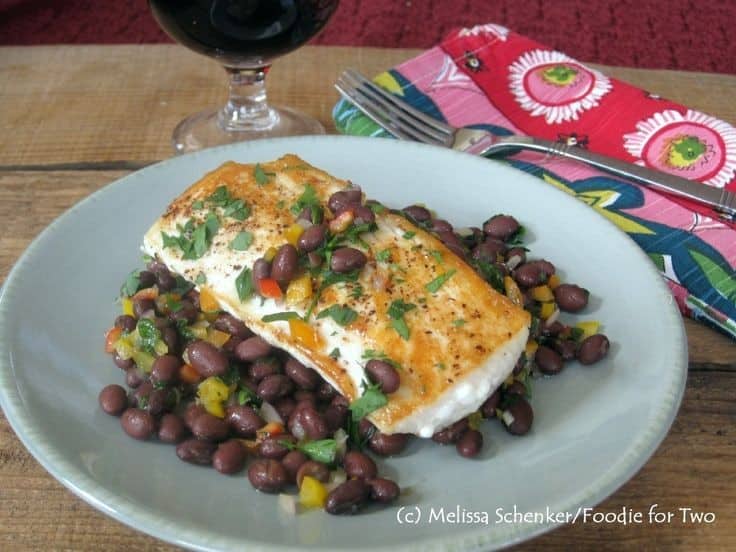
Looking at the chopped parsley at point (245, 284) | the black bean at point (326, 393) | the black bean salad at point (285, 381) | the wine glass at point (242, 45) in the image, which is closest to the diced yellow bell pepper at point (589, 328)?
the black bean salad at point (285, 381)

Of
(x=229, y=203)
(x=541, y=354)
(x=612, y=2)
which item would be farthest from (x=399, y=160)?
(x=612, y=2)

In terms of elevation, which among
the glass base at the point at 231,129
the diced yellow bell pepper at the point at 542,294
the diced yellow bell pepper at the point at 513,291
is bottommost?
the glass base at the point at 231,129

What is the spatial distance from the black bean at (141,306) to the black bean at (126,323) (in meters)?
0.02

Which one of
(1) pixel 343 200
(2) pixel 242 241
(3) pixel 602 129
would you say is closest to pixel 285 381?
(2) pixel 242 241

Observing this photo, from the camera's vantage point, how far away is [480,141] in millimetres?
3576

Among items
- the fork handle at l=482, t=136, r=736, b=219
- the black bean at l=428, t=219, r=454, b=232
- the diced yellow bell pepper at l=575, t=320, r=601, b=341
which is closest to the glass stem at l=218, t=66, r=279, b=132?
the fork handle at l=482, t=136, r=736, b=219

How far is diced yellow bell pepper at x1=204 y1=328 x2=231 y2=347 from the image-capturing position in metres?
2.46

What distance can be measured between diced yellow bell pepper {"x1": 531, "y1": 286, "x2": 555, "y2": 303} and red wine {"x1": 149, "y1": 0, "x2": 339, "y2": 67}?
1587mm

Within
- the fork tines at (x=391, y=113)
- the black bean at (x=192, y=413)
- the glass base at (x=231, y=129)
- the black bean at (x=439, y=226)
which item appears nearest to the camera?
the black bean at (x=192, y=413)

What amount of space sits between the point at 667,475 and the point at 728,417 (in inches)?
13.7

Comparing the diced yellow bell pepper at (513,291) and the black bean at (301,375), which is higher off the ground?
the diced yellow bell pepper at (513,291)

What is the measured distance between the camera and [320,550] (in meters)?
1.77

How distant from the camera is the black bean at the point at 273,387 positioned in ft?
7.53

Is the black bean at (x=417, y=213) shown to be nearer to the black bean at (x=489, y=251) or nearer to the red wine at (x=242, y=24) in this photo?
the black bean at (x=489, y=251)
